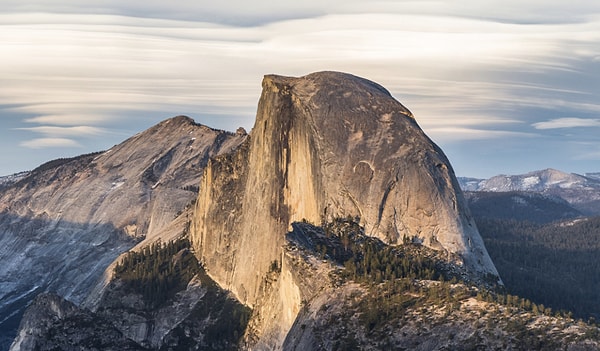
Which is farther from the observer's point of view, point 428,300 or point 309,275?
point 309,275

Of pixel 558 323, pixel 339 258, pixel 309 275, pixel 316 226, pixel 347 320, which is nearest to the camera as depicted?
pixel 558 323

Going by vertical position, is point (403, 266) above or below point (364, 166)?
below

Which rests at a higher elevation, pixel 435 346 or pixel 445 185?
pixel 445 185

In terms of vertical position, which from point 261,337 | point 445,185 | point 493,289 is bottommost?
point 261,337

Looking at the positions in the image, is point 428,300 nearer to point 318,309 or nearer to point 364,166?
point 318,309

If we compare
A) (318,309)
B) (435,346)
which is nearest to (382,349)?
(435,346)

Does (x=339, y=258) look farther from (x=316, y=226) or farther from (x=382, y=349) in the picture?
(x=382, y=349)

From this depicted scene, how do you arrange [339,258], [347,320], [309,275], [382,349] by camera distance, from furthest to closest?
[339,258] → [309,275] → [347,320] → [382,349]

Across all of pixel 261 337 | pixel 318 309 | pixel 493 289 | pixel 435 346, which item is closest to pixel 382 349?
pixel 435 346

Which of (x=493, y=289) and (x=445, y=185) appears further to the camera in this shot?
(x=445, y=185)
